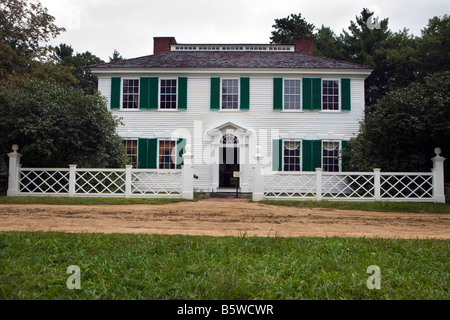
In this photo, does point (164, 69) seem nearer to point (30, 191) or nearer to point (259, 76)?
point (259, 76)

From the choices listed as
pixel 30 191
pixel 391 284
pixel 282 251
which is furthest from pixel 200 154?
pixel 391 284

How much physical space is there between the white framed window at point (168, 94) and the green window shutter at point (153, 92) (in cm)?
21

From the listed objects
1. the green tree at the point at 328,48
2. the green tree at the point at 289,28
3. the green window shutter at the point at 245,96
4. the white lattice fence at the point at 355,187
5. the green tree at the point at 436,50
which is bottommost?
the white lattice fence at the point at 355,187

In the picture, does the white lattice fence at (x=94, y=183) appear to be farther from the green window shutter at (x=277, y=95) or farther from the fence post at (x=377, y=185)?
the fence post at (x=377, y=185)

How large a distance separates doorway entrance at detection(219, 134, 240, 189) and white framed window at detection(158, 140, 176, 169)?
7.56 ft

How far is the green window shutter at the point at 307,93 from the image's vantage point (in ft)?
54.7

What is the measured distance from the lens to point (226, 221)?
7.98 meters

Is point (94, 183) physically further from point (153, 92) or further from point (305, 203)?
point (305, 203)

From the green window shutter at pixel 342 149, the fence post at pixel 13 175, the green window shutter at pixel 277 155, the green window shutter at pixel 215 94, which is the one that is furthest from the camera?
the green window shutter at pixel 215 94

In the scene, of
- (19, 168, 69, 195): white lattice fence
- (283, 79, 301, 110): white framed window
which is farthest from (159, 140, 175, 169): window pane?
(283, 79, 301, 110): white framed window

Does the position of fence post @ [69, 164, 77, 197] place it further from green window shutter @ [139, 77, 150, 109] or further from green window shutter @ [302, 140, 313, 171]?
green window shutter @ [302, 140, 313, 171]

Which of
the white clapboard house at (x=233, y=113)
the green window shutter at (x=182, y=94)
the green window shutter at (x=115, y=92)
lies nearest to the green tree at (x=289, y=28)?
the white clapboard house at (x=233, y=113)

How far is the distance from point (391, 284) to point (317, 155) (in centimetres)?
1308

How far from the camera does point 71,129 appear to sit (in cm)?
1183
